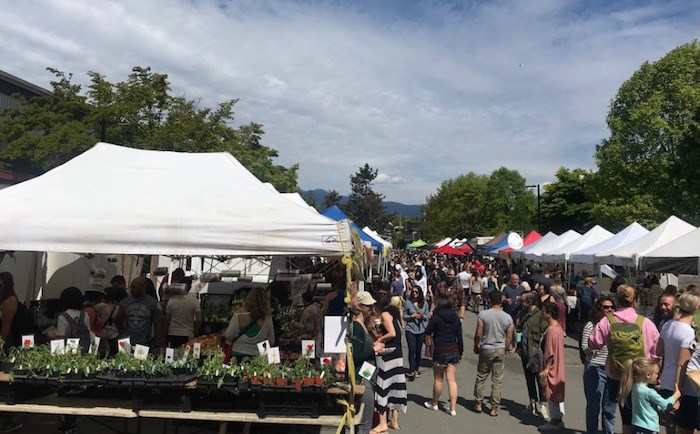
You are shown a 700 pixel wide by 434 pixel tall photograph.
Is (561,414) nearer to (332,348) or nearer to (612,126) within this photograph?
(332,348)

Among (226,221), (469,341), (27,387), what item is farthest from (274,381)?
(469,341)

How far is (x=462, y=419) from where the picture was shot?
22.7ft

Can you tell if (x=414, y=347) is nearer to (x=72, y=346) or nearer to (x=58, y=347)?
(x=72, y=346)

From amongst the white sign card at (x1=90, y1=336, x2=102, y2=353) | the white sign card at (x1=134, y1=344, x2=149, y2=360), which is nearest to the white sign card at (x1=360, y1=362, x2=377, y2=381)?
the white sign card at (x1=134, y1=344, x2=149, y2=360)

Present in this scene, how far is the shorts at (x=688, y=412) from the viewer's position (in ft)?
15.8

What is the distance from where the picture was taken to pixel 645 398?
465 cm

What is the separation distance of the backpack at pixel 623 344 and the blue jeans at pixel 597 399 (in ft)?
1.34

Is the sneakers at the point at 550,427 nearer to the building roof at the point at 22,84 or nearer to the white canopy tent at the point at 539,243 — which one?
the white canopy tent at the point at 539,243

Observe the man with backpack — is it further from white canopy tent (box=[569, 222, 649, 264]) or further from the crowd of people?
the crowd of people

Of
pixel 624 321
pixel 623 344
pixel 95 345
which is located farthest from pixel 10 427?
pixel 624 321

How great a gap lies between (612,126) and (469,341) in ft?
90.5

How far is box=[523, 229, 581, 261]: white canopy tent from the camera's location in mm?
19328

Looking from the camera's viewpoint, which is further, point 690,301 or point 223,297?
point 223,297

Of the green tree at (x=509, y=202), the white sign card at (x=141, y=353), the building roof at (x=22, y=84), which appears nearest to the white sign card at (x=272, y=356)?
the white sign card at (x=141, y=353)
